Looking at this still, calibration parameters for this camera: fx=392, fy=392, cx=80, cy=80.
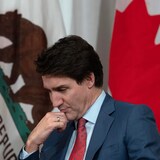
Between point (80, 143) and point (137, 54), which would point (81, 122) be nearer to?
point (80, 143)

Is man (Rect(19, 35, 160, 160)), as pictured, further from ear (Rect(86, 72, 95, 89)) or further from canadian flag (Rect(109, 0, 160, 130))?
canadian flag (Rect(109, 0, 160, 130))

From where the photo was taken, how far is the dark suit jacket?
3.59 ft

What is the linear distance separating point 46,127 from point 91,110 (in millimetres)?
168

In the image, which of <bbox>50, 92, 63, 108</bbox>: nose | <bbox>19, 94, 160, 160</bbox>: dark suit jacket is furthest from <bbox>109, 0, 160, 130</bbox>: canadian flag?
<bbox>50, 92, 63, 108</bbox>: nose

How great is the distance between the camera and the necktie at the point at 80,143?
3.99 ft

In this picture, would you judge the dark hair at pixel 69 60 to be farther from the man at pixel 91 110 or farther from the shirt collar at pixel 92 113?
the shirt collar at pixel 92 113

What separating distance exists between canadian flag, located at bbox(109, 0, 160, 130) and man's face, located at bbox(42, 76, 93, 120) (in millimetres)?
398

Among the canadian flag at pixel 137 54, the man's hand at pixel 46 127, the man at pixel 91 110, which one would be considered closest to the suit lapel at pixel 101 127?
the man at pixel 91 110

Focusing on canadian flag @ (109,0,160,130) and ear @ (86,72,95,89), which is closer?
ear @ (86,72,95,89)

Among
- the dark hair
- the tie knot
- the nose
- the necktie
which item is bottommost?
the necktie

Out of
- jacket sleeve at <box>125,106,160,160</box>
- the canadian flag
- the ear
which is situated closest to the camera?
jacket sleeve at <box>125,106,160,160</box>

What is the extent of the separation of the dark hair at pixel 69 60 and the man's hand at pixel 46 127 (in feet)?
0.54

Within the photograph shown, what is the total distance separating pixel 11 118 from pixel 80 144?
575mm

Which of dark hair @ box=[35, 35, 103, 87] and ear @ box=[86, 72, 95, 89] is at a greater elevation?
dark hair @ box=[35, 35, 103, 87]
